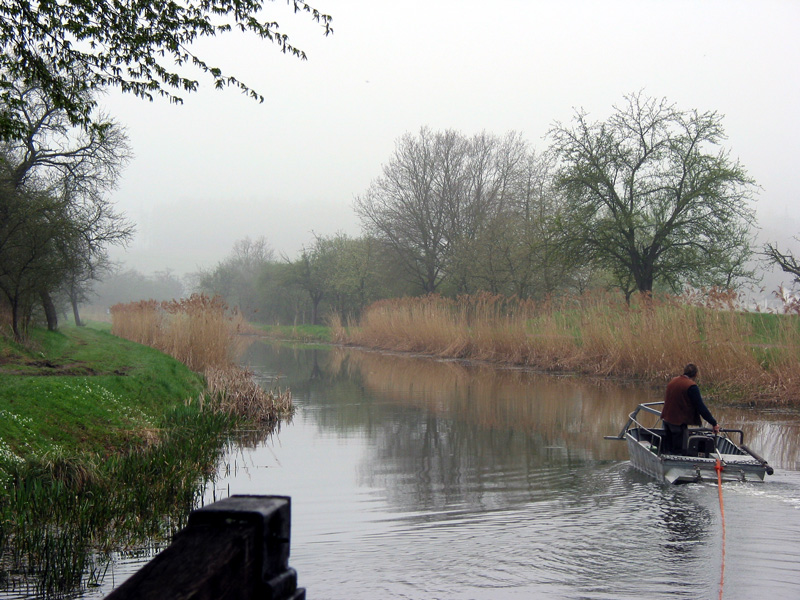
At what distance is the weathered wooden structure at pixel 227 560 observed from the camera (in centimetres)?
183

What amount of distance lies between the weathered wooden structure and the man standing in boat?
883 cm

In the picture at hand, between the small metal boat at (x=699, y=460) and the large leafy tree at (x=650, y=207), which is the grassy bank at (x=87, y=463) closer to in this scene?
the small metal boat at (x=699, y=460)

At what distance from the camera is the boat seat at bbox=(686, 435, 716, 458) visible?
9.98 meters

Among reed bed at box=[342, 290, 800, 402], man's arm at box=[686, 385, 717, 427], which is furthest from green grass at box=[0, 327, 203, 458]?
reed bed at box=[342, 290, 800, 402]

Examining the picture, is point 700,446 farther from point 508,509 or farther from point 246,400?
point 246,400

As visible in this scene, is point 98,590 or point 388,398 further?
point 388,398

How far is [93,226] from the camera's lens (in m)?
26.7

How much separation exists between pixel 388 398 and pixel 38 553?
44.6 feet

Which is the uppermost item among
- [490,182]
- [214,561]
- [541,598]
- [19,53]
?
[490,182]

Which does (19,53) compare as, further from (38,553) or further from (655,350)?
(655,350)

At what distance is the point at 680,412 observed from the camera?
9977 mm

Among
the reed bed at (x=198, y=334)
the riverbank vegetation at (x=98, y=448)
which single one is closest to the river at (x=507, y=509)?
the riverbank vegetation at (x=98, y=448)

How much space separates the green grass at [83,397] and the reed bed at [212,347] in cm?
81

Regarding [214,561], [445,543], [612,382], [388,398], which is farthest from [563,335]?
[214,561]
